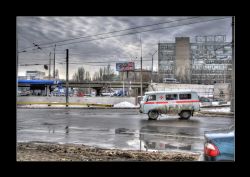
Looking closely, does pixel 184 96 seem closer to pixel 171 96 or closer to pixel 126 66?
pixel 171 96

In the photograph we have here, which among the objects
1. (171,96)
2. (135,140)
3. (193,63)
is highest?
(193,63)

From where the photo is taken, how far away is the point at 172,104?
1978 centimetres

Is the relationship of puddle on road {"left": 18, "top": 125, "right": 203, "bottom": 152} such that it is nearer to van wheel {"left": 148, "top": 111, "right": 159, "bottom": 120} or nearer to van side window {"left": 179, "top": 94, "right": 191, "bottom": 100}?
van wheel {"left": 148, "top": 111, "right": 159, "bottom": 120}

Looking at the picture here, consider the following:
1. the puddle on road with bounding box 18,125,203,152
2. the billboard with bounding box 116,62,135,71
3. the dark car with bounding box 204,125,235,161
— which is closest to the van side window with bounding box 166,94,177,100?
→ the puddle on road with bounding box 18,125,203,152

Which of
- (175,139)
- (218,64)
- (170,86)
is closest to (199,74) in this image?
(218,64)

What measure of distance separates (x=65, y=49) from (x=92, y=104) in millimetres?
10455

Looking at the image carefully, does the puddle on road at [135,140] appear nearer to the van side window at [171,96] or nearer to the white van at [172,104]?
the white van at [172,104]

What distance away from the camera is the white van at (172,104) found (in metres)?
19.7

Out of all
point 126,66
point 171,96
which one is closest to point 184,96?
point 171,96

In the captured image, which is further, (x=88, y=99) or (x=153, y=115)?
(x=88, y=99)

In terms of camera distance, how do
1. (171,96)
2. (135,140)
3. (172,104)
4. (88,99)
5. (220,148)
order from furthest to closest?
(88,99) < (171,96) < (172,104) < (135,140) < (220,148)

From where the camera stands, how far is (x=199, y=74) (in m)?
143

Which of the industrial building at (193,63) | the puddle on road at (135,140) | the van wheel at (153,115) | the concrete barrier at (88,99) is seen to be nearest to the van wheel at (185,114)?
the van wheel at (153,115)
